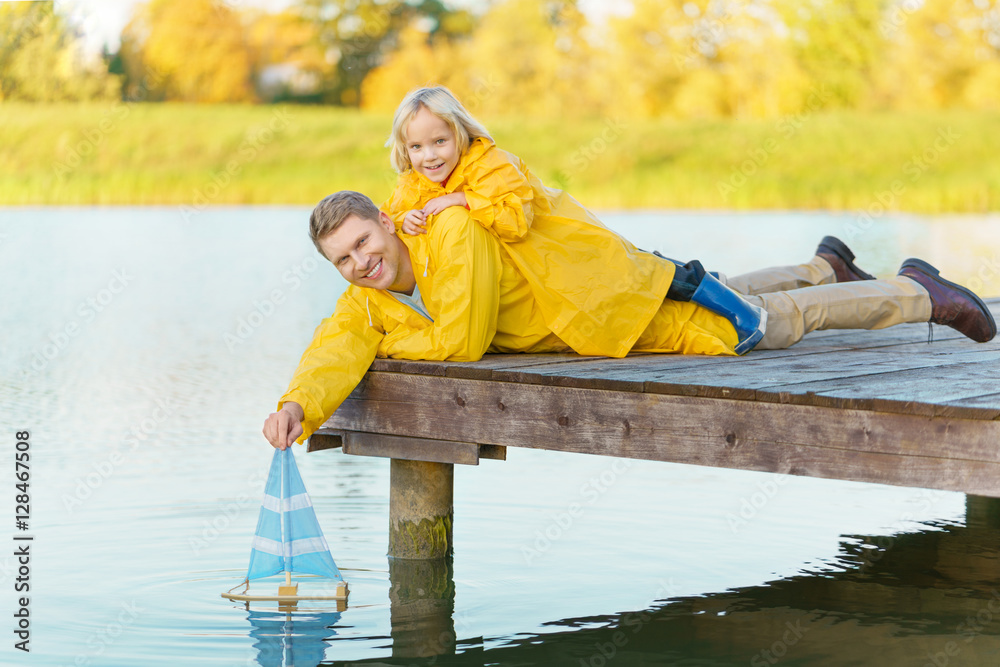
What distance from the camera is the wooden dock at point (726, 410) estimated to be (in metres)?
3.21

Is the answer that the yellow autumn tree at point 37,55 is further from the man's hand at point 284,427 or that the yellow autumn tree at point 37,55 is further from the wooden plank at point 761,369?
the wooden plank at point 761,369

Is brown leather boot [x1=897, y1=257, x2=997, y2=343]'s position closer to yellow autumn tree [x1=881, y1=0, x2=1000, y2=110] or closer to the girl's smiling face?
the girl's smiling face

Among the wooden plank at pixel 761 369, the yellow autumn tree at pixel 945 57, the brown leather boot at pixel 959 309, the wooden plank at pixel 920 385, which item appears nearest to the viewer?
the wooden plank at pixel 920 385

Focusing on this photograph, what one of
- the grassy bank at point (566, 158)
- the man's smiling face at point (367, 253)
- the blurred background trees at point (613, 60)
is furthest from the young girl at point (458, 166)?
the blurred background trees at point (613, 60)

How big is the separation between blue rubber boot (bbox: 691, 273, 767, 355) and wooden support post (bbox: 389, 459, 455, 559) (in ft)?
3.67

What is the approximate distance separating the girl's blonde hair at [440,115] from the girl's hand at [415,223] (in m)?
0.21

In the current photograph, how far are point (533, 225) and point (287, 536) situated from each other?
4.02ft

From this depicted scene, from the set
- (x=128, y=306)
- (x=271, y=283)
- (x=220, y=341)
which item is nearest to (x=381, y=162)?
(x=271, y=283)

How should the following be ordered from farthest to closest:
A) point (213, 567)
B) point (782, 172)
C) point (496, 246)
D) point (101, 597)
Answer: point (782, 172) → point (213, 567) → point (101, 597) → point (496, 246)

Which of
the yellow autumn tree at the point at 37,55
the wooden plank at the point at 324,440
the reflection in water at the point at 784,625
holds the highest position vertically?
the yellow autumn tree at the point at 37,55

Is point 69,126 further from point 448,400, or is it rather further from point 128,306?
point 448,400

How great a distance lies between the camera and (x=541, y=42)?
106 feet

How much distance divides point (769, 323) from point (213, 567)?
6.90 ft

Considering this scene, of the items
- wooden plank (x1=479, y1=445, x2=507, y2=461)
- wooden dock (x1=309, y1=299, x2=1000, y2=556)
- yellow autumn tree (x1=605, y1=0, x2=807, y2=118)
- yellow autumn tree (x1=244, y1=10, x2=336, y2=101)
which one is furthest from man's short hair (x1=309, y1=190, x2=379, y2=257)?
yellow autumn tree (x1=244, y1=10, x2=336, y2=101)
